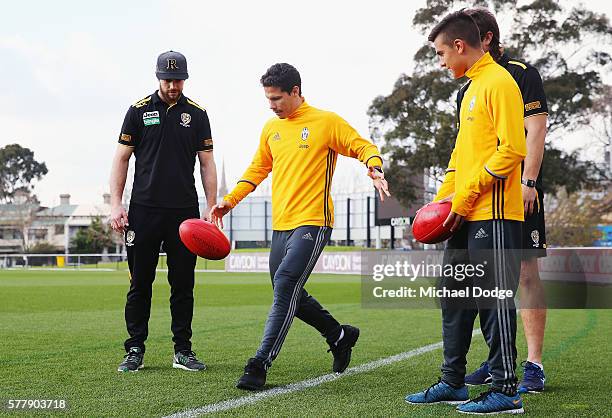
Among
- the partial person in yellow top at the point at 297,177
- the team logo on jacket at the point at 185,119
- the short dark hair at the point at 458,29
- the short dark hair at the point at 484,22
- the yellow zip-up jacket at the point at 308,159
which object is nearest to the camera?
the short dark hair at the point at 458,29

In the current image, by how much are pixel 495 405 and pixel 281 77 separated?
2518 mm

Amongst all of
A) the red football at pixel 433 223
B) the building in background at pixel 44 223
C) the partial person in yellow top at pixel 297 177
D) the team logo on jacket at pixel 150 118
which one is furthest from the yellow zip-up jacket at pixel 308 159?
the building in background at pixel 44 223

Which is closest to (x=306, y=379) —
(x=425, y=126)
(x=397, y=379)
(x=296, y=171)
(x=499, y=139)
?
(x=397, y=379)

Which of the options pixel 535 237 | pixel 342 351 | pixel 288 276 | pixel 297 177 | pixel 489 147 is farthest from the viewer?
pixel 342 351

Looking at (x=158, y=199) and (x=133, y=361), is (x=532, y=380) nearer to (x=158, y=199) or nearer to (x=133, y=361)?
(x=133, y=361)

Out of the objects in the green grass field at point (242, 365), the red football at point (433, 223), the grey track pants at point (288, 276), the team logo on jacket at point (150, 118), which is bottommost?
the green grass field at point (242, 365)

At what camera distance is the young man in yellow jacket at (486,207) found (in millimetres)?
4285

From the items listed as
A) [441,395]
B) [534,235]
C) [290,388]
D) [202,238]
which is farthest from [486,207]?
[202,238]

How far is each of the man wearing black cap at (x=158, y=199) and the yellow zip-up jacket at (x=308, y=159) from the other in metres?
0.89

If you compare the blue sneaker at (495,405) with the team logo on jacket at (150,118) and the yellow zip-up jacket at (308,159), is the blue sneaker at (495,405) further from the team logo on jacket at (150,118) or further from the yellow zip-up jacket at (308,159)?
the team logo on jacket at (150,118)

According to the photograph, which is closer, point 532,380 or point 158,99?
point 532,380

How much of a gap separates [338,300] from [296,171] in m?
11.5

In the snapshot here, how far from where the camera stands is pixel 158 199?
612 cm

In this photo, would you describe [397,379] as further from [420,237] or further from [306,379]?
[420,237]
